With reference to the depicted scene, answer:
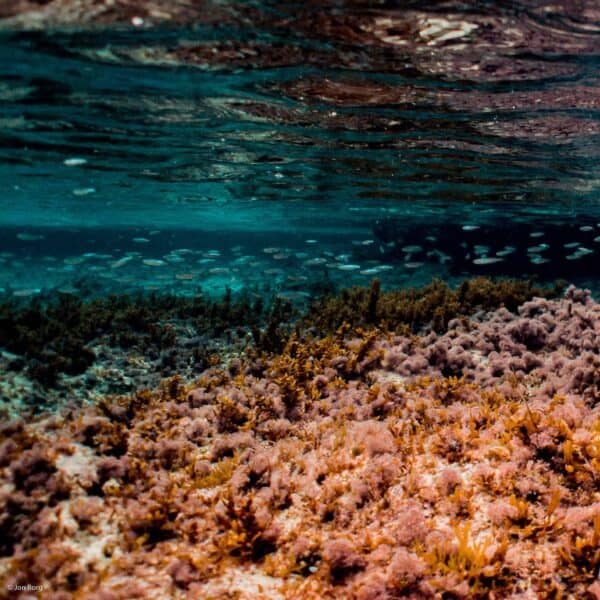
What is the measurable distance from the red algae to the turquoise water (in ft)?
21.0

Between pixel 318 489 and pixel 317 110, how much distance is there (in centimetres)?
1120

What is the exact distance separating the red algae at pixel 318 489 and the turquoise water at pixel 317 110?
21.0 feet

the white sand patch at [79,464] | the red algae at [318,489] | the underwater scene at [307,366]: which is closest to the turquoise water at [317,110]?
the underwater scene at [307,366]

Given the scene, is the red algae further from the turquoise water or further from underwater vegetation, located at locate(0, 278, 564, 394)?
the turquoise water

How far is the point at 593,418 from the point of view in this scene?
22.4ft

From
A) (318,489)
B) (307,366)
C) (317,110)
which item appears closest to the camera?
(318,489)

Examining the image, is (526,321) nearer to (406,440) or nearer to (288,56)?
(406,440)

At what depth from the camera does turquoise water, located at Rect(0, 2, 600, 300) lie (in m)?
8.92

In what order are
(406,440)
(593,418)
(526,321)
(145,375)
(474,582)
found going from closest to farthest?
(474,582)
(593,418)
(406,440)
(145,375)
(526,321)

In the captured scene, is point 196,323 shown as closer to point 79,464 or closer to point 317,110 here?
point 317,110

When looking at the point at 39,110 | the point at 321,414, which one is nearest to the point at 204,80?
the point at 39,110

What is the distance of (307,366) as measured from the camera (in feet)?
33.8

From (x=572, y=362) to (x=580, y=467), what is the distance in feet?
14.8

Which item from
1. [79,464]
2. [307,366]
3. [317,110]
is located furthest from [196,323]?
[79,464]
